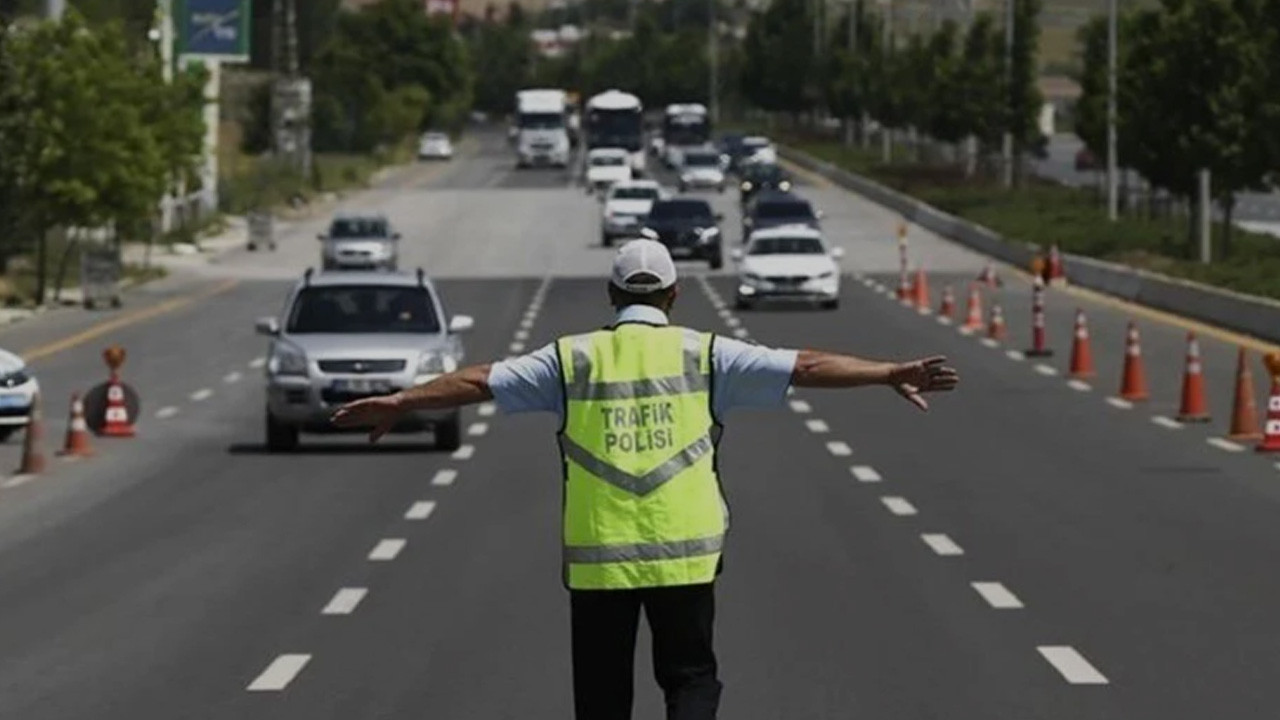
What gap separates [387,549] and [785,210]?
177 ft

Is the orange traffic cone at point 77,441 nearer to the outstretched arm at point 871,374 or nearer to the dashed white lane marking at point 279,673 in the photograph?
the dashed white lane marking at point 279,673

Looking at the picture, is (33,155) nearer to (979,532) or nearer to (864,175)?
(979,532)

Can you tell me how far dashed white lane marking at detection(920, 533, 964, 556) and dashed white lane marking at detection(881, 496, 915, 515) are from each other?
1.77 m

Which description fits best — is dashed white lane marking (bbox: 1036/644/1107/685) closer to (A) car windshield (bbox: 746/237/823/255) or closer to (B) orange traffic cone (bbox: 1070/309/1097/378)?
(B) orange traffic cone (bbox: 1070/309/1097/378)

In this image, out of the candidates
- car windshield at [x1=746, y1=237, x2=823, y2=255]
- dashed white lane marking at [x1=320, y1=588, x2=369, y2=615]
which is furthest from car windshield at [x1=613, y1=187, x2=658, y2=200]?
dashed white lane marking at [x1=320, y1=588, x2=369, y2=615]

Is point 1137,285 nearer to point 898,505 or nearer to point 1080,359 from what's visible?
point 1080,359

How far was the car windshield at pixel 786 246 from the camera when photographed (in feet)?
193

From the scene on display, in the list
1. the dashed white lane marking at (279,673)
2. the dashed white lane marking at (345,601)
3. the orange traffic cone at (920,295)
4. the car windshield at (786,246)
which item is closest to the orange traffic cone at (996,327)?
the orange traffic cone at (920,295)

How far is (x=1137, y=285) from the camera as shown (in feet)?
194

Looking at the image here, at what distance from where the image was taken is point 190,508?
2544 centimetres

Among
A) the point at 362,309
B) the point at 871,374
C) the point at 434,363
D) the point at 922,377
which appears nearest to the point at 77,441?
the point at 362,309

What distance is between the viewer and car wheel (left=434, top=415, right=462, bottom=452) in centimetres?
3061

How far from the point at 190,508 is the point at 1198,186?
152ft

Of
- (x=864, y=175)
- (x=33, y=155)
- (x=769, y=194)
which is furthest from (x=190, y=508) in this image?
(x=864, y=175)
